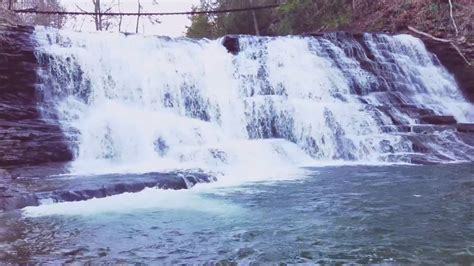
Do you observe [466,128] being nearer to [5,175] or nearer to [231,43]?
[231,43]

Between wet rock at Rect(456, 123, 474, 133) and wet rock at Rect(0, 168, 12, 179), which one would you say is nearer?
wet rock at Rect(0, 168, 12, 179)

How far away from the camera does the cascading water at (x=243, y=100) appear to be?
412 inches

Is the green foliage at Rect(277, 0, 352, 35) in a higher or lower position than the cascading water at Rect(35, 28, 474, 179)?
higher

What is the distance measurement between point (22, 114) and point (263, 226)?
24.3 ft

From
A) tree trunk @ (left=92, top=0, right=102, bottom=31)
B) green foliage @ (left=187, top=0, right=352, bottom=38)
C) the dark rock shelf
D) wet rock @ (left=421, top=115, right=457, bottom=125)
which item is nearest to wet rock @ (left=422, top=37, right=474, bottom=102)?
wet rock @ (left=421, top=115, right=457, bottom=125)

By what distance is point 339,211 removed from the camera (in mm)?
5652

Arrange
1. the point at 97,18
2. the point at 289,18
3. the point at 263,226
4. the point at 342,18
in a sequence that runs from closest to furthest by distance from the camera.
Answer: the point at 263,226 < the point at 342,18 < the point at 289,18 < the point at 97,18

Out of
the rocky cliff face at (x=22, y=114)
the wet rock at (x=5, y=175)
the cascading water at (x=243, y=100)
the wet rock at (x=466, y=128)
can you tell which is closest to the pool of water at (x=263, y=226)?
the wet rock at (x=5, y=175)

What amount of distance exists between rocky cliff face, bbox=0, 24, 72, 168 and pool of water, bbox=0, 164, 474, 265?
363cm

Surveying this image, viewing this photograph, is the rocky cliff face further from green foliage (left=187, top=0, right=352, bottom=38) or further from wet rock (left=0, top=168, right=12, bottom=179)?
green foliage (left=187, top=0, right=352, bottom=38)

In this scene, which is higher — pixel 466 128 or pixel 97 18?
pixel 97 18

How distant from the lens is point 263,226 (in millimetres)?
5125

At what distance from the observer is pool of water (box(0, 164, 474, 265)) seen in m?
4.14

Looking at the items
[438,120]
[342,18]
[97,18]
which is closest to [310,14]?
[342,18]
